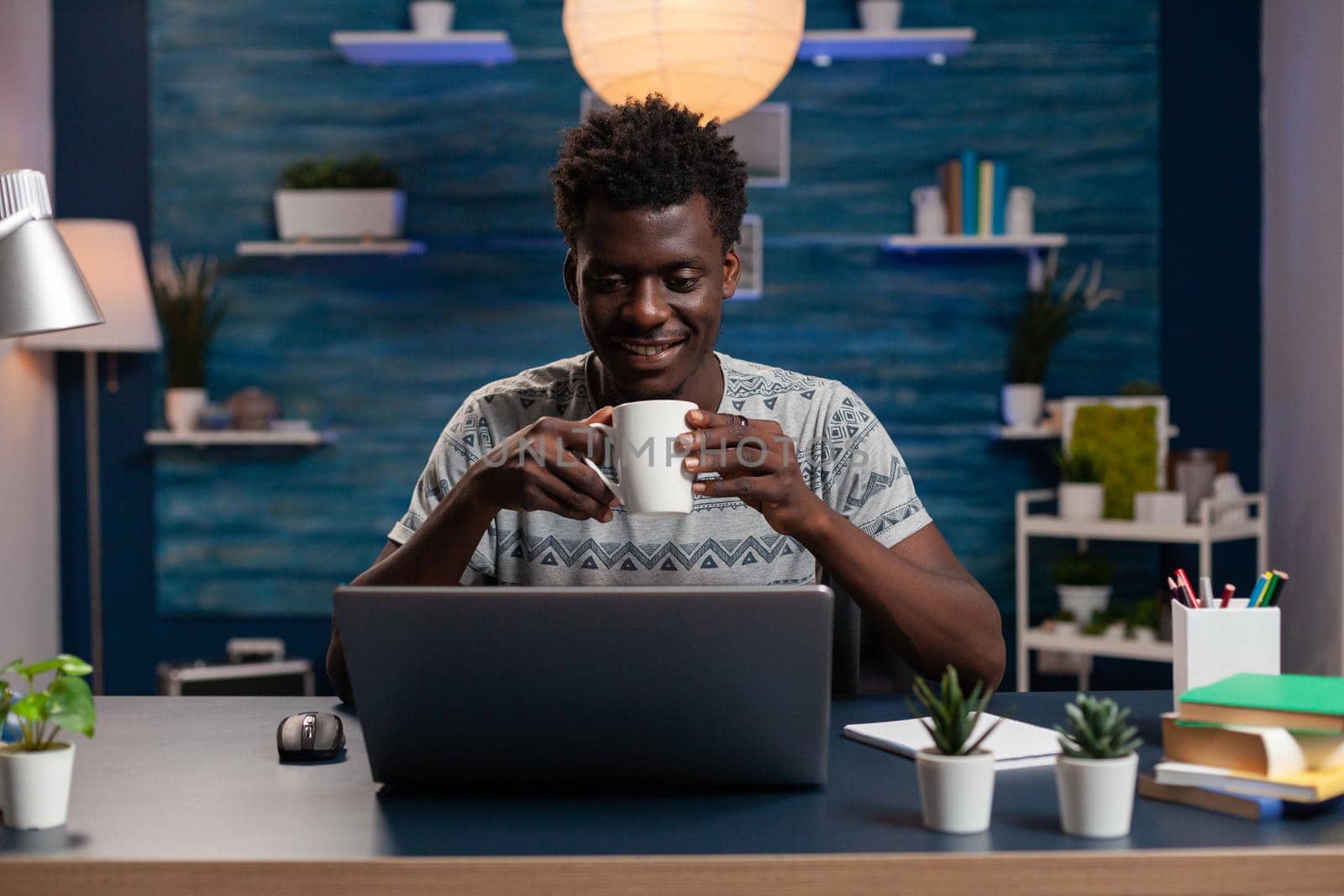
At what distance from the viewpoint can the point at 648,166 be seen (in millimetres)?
1490

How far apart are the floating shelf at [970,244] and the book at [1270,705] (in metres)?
2.64

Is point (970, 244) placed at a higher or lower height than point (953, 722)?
higher

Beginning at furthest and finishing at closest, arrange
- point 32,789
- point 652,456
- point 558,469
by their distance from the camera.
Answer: point 558,469
point 652,456
point 32,789

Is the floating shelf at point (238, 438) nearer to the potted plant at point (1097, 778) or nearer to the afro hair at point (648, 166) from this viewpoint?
the afro hair at point (648, 166)

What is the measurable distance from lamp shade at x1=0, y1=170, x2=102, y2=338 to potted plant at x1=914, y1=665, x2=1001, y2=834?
0.83 meters

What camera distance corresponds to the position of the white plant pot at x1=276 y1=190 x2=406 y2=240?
3652 mm

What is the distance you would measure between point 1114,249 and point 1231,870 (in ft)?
10.3

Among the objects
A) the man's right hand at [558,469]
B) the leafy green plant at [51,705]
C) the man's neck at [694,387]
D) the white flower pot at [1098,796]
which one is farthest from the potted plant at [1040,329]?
the leafy green plant at [51,705]

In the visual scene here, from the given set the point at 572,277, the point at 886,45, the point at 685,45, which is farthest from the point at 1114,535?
the point at 572,277

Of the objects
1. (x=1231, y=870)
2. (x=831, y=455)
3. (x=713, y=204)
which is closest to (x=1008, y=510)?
(x=831, y=455)

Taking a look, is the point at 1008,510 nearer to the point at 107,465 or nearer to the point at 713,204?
the point at 713,204

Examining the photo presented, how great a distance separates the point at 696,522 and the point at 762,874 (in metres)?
0.87

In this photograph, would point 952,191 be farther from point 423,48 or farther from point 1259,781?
point 1259,781

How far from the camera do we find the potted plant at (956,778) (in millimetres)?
891
